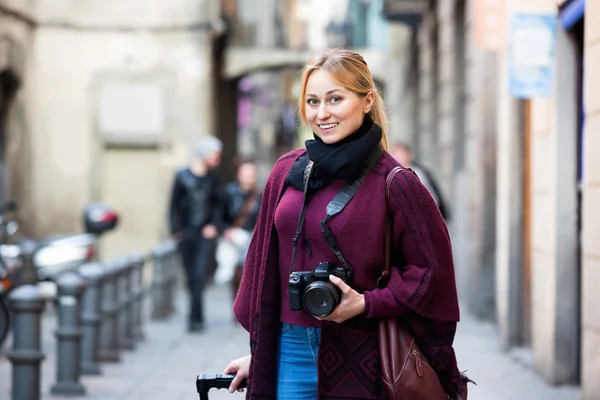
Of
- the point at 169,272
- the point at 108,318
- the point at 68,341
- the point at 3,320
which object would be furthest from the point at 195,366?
the point at 169,272

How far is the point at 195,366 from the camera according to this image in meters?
9.50

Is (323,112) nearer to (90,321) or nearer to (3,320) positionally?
(90,321)

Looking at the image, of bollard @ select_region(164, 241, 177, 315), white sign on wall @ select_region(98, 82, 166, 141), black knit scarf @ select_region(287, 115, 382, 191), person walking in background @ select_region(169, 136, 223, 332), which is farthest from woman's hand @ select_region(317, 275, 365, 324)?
white sign on wall @ select_region(98, 82, 166, 141)

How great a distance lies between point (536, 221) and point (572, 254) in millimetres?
919

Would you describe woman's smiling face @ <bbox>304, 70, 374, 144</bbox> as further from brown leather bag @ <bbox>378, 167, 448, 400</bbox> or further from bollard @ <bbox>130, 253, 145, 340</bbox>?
bollard @ <bbox>130, 253, 145, 340</bbox>

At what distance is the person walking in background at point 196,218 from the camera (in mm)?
12000

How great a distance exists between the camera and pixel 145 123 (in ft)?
63.9

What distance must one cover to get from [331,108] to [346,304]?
1.83 ft

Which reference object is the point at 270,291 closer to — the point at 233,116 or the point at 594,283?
the point at 594,283

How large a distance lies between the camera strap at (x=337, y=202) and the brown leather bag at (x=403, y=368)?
0.67 feet

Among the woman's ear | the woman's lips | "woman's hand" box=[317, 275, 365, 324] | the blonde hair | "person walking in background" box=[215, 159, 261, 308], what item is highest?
the blonde hair

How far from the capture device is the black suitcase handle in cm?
349

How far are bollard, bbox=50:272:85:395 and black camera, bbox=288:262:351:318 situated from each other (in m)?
5.05

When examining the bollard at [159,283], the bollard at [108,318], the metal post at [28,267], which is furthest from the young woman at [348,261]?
the bollard at [159,283]
